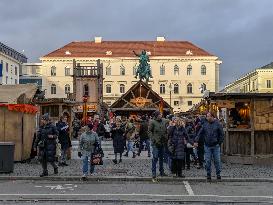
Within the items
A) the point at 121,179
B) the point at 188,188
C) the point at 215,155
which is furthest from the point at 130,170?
the point at 188,188

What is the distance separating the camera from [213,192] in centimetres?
1305

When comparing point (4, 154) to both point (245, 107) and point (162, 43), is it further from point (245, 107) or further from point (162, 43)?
point (162, 43)

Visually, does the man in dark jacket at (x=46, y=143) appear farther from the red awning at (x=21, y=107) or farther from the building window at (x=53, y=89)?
the building window at (x=53, y=89)

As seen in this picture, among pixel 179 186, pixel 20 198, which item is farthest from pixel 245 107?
pixel 20 198

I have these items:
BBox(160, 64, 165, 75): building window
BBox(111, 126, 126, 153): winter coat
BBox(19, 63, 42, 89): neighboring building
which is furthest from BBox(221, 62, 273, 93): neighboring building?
BBox(111, 126, 126, 153): winter coat

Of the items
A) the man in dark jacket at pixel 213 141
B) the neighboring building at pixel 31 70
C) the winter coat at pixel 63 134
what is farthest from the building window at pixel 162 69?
the man in dark jacket at pixel 213 141

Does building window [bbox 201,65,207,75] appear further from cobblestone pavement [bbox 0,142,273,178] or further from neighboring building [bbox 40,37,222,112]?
cobblestone pavement [bbox 0,142,273,178]

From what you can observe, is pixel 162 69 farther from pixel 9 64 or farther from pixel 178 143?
pixel 178 143

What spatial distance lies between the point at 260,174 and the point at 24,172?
675 cm

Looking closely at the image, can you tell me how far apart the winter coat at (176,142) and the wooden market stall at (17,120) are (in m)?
6.40

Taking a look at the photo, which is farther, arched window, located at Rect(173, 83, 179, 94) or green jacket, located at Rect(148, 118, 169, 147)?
arched window, located at Rect(173, 83, 179, 94)

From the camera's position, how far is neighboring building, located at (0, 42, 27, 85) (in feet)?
313

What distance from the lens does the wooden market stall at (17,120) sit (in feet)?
65.2

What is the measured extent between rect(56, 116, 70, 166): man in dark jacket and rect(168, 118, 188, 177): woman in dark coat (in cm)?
484
